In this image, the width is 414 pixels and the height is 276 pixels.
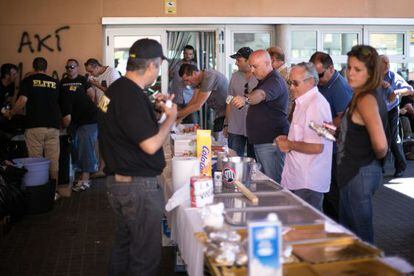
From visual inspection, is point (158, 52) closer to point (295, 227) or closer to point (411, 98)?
point (295, 227)

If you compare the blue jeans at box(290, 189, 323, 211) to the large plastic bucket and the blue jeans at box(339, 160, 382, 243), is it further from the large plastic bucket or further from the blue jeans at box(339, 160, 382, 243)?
the large plastic bucket

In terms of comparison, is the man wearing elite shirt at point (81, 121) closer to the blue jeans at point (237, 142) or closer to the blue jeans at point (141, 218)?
the blue jeans at point (237, 142)

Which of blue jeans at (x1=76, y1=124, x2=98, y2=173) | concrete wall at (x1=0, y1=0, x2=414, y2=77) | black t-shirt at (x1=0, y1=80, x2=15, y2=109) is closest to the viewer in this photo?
blue jeans at (x1=76, y1=124, x2=98, y2=173)

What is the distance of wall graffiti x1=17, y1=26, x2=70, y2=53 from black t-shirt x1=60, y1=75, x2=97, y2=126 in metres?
1.67

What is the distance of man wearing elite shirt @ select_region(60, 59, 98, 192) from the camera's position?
6699mm

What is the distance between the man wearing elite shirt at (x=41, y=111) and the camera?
5.77 metres

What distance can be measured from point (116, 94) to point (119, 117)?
13cm

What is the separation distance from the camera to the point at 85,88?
6.89 metres

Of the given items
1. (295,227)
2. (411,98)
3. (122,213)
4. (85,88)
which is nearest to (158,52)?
(122,213)

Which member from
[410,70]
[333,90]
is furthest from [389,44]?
[333,90]

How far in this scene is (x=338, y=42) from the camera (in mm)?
9172

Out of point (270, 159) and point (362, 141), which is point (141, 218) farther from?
point (270, 159)

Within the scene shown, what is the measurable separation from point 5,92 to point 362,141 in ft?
20.1

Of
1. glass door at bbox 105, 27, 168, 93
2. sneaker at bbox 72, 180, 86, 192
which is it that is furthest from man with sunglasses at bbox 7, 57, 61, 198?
glass door at bbox 105, 27, 168, 93
